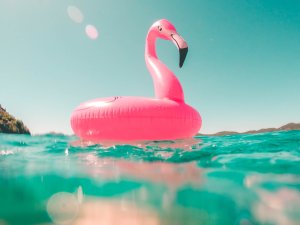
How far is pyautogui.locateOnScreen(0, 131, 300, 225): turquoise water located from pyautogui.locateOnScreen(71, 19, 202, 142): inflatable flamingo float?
0.93m

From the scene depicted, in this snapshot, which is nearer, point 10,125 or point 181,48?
point 181,48

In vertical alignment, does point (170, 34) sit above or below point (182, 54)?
above

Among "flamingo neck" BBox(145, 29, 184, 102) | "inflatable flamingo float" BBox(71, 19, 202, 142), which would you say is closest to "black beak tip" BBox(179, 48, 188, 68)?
"inflatable flamingo float" BBox(71, 19, 202, 142)

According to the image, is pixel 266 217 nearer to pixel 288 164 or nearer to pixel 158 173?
pixel 288 164

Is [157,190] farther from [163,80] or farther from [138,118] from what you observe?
[163,80]

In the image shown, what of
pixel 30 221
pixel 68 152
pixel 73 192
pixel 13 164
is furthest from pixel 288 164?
pixel 13 164

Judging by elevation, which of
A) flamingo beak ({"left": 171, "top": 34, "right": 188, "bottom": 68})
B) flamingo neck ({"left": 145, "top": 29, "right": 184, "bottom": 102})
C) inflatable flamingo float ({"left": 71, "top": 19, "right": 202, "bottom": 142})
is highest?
flamingo beak ({"left": 171, "top": 34, "right": 188, "bottom": 68})

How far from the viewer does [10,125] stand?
18.6 m

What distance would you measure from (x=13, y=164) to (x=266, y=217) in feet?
13.1

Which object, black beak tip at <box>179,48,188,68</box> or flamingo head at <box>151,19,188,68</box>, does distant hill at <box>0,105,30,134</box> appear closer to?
flamingo head at <box>151,19,188,68</box>

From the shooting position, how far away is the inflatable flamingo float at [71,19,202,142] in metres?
4.57

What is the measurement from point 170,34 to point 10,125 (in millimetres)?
18485

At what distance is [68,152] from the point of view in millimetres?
4477

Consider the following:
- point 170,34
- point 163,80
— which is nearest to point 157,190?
point 163,80
